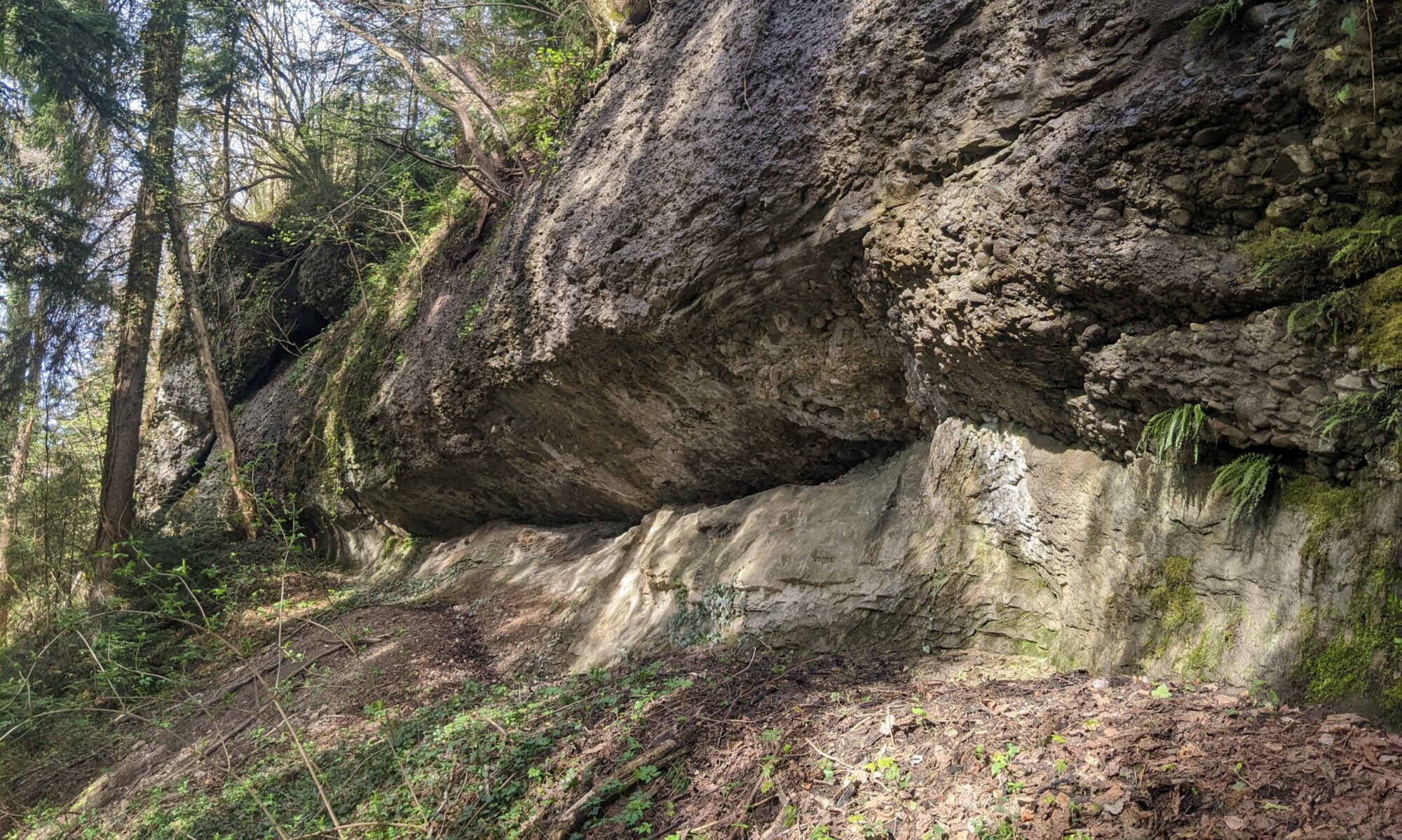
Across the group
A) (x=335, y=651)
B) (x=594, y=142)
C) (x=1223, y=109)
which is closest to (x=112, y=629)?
(x=335, y=651)

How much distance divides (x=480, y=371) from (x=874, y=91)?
490cm

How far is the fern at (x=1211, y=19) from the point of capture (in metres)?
3.02

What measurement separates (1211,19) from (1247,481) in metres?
1.84

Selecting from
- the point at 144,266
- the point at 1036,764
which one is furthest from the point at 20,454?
the point at 1036,764

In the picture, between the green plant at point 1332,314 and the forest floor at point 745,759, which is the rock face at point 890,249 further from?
the forest floor at point 745,759

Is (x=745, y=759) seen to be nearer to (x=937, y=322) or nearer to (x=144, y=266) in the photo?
(x=937, y=322)

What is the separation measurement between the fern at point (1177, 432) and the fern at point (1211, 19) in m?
1.49

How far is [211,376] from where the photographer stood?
12.8 metres

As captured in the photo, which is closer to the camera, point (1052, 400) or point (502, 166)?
point (1052, 400)

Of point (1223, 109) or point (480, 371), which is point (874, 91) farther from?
point (480, 371)

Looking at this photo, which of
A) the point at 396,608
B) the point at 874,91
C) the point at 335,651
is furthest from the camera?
the point at 396,608

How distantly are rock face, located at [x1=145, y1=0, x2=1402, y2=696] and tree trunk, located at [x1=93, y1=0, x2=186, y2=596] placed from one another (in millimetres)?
6157

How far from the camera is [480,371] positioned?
313 inches

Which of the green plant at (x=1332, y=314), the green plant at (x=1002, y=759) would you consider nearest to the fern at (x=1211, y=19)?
the green plant at (x=1332, y=314)
